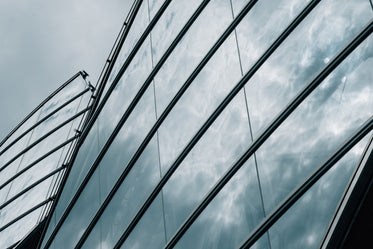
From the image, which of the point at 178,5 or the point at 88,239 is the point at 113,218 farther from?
the point at 178,5

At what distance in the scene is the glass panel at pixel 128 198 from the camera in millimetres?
14039

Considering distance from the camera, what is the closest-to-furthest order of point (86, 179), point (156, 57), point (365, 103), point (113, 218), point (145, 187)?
point (365, 103)
point (145, 187)
point (113, 218)
point (156, 57)
point (86, 179)

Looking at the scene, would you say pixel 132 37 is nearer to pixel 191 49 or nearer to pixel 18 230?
pixel 191 49

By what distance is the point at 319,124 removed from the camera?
9273 mm

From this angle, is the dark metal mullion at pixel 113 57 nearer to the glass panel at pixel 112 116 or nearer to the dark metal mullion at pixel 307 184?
the glass panel at pixel 112 116

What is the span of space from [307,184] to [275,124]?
1728mm

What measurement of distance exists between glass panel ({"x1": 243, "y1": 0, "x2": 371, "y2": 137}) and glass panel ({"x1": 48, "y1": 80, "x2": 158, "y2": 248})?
14.9 feet

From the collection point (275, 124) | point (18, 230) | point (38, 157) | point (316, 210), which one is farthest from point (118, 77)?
point (38, 157)

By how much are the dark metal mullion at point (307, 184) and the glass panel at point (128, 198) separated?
172 inches

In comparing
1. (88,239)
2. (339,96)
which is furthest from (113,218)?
(339,96)

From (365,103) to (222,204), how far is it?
3667mm

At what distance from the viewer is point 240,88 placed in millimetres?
11812

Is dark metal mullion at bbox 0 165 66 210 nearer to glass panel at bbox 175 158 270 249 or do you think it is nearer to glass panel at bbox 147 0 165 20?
glass panel at bbox 147 0 165 20

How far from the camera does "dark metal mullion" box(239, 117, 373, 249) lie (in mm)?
8484
